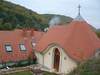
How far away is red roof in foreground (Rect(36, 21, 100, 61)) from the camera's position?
26.5 meters

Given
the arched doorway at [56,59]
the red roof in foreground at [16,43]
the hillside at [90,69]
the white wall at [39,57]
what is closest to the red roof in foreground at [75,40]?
the white wall at [39,57]

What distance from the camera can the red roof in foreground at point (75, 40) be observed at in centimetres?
2650

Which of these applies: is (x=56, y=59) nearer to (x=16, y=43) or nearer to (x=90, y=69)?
(x=16, y=43)

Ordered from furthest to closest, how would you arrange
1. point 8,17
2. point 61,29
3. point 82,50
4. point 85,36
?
point 8,17, point 61,29, point 85,36, point 82,50

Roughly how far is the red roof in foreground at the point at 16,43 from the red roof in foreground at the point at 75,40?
5.32ft

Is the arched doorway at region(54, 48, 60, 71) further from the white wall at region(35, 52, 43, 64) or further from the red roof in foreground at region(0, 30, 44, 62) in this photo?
the red roof in foreground at region(0, 30, 44, 62)

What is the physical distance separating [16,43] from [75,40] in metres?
7.54

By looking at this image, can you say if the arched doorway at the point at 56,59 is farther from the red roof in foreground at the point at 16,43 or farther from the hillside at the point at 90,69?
the hillside at the point at 90,69

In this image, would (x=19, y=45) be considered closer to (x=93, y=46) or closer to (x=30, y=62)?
(x=30, y=62)

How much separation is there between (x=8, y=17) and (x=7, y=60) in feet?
141

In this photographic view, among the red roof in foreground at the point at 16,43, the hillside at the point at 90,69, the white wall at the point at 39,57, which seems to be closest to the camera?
the hillside at the point at 90,69

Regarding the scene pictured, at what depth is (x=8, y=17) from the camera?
70375 mm

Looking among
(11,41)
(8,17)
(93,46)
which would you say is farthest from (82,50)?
(8,17)

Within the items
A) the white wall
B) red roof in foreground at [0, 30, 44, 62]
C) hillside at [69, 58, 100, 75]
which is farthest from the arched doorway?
hillside at [69, 58, 100, 75]
